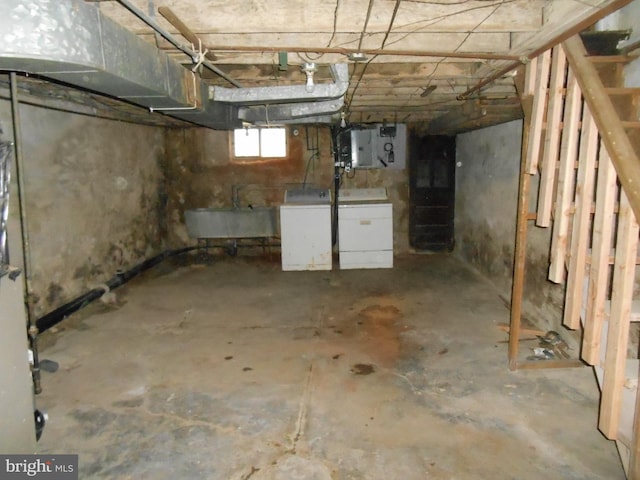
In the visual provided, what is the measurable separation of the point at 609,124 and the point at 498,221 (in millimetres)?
2932

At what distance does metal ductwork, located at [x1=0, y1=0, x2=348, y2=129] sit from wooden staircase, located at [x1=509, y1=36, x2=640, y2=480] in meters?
1.23

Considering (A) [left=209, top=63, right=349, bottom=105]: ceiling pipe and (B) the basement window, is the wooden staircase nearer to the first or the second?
(A) [left=209, top=63, right=349, bottom=105]: ceiling pipe

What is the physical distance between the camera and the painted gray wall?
3664 mm

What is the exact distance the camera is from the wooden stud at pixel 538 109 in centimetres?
244

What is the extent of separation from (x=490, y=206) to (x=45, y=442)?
4.59 meters

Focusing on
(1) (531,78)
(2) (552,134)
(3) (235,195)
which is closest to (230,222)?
(3) (235,195)

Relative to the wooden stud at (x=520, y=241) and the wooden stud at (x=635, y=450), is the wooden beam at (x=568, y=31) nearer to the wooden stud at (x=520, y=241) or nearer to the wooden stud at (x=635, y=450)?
the wooden stud at (x=520, y=241)

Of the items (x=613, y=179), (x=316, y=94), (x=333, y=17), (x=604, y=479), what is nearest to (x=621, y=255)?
(x=613, y=179)

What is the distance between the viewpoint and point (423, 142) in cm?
623

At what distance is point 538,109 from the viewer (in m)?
2.50

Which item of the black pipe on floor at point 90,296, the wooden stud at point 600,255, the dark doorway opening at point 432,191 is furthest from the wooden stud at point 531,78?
the black pipe on floor at point 90,296

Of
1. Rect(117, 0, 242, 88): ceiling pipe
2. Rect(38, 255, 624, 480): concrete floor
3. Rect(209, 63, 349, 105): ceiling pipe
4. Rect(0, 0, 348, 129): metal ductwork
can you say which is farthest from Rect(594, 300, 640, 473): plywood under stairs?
Rect(117, 0, 242, 88): ceiling pipe

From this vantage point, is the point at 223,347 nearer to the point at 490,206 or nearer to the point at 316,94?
the point at 316,94

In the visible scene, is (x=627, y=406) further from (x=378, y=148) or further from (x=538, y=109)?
(x=378, y=148)
